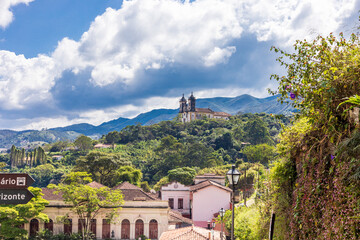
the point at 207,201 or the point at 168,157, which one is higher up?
the point at 168,157

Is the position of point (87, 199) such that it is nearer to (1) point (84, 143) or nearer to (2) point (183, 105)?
(1) point (84, 143)

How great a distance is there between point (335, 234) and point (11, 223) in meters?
28.0

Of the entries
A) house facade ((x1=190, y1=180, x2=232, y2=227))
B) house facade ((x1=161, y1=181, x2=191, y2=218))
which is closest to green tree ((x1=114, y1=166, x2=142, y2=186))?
house facade ((x1=161, y1=181, x2=191, y2=218))

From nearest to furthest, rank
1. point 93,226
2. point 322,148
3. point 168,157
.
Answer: point 322,148
point 93,226
point 168,157

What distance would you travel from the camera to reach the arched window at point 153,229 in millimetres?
31016

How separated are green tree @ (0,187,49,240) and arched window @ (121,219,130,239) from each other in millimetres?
6127

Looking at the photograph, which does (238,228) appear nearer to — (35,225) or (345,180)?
(345,180)

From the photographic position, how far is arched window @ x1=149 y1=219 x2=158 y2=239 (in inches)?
1221

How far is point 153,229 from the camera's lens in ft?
102

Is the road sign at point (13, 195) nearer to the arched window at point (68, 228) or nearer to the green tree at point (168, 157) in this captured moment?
the arched window at point (68, 228)

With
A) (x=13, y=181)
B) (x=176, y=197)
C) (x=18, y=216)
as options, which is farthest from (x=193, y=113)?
(x=13, y=181)

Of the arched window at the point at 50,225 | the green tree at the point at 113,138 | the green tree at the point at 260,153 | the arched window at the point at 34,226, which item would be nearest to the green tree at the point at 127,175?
the green tree at the point at 260,153

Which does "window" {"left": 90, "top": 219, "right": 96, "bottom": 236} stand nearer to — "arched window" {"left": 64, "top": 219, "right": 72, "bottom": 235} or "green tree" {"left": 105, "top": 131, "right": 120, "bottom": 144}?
"arched window" {"left": 64, "top": 219, "right": 72, "bottom": 235}

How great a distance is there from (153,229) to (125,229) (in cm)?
239
